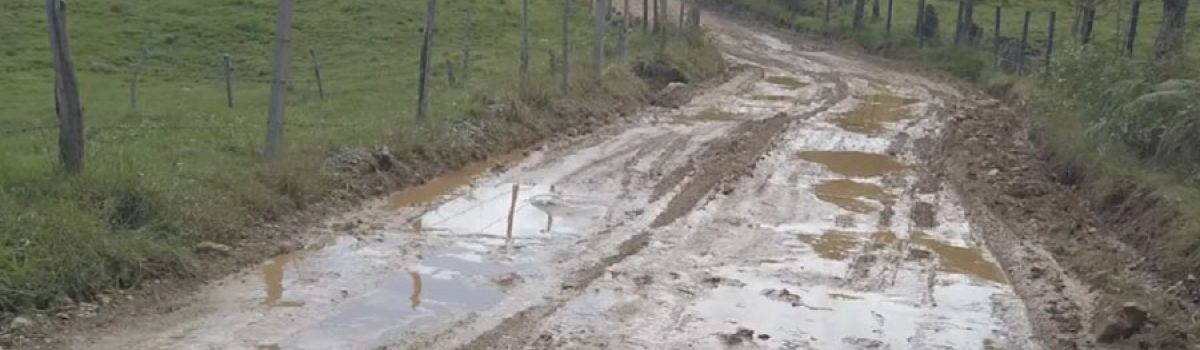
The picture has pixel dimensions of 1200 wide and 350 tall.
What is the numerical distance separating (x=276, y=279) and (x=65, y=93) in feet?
6.88

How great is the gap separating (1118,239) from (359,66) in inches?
807

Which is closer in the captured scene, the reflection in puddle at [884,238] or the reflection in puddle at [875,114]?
the reflection in puddle at [884,238]

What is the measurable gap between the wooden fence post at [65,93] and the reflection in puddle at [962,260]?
22.5 ft

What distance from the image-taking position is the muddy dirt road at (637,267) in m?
8.27

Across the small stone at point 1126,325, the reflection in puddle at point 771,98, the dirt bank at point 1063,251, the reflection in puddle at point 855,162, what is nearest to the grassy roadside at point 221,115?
the reflection in puddle at point 771,98

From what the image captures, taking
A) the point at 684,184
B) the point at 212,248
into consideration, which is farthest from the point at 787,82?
the point at 212,248

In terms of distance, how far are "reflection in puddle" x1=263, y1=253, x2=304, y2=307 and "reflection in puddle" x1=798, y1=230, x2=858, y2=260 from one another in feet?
14.3

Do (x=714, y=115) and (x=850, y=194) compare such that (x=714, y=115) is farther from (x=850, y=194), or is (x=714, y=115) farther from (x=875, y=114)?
(x=850, y=194)

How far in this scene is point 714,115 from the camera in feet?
69.9

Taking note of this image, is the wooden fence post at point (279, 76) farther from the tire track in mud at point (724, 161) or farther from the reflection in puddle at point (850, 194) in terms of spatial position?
the reflection in puddle at point (850, 194)

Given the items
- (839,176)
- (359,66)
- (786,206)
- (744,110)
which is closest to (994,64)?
(744,110)

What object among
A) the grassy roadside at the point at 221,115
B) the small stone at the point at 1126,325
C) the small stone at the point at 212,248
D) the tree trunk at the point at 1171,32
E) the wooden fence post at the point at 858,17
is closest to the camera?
the small stone at the point at 1126,325

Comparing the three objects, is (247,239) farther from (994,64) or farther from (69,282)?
(994,64)

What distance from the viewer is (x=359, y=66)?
95.9ft
